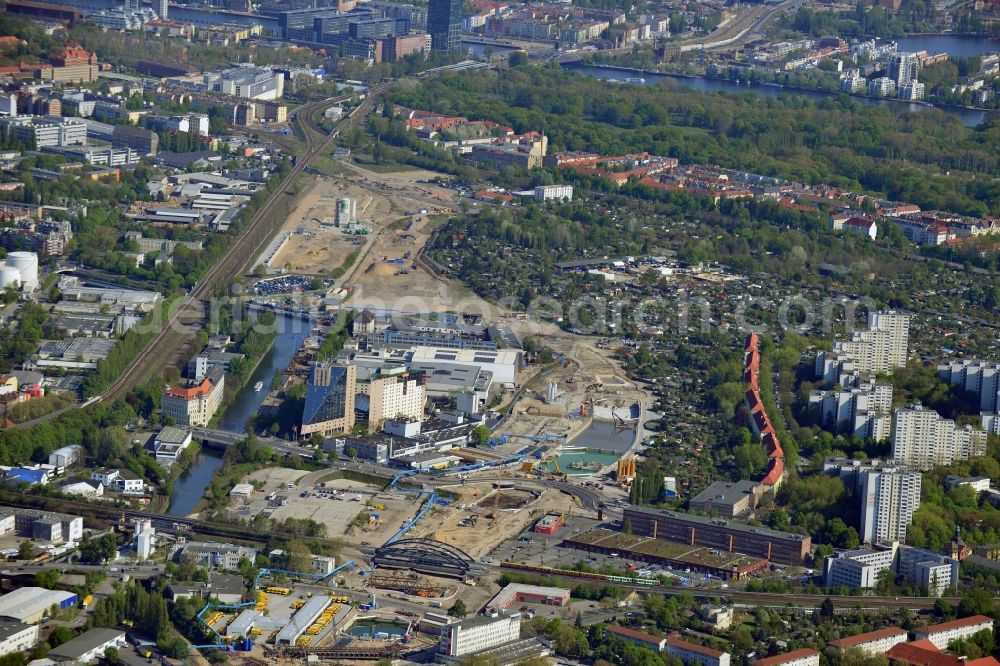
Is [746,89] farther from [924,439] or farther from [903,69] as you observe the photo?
[924,439]

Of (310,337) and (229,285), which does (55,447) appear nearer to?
(310,337)

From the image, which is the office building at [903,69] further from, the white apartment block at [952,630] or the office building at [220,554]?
the office building at [220,554]

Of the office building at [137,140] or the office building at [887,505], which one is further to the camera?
the office building at [137,140]

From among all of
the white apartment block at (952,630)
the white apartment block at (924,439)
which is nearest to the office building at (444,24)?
the white apartment block at (924,439)

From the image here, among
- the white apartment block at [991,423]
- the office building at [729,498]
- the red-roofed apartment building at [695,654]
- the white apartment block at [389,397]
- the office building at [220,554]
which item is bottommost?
the office building at [220,554]

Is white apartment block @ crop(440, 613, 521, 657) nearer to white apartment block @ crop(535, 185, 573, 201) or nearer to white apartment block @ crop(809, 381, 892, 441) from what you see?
white apartment block @ crop(809, 381, 892, 441)

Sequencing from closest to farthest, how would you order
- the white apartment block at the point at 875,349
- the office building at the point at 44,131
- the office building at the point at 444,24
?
the white apartment block at the point at 875,349, the office building at the point at 44,131, the office building at the point at 444,24
